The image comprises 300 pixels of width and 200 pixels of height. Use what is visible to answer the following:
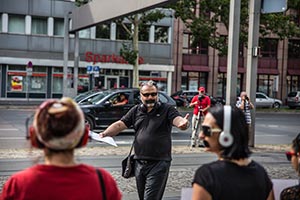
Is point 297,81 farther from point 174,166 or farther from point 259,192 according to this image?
point 259,192

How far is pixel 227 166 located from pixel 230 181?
0.08 m

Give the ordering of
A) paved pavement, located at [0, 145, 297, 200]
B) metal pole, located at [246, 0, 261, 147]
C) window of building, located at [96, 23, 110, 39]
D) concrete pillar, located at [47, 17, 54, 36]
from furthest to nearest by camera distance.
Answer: window of building, located at [96, 23, 110, 39]
concrete pillar, located at [47, 17, 54, 36]
metal pole, located at [246, 0, 261, 147]
paved pavement, located at [0, 145, 297, 200]

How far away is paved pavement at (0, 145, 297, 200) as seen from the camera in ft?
26.5

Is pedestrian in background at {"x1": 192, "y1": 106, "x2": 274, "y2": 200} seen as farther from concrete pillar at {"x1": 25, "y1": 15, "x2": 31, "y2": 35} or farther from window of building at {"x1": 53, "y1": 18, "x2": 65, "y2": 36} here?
window of building at {"x1": 53, "y1": 18, "x2": 65, "y2": 36}

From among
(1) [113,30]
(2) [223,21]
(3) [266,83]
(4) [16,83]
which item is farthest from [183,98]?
(3) [266,83]

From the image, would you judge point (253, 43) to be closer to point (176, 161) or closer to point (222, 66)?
point (176, 161)

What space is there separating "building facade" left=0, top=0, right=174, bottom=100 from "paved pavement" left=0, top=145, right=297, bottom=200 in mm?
25591

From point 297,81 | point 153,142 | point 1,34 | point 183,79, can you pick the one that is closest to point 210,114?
point 153,142

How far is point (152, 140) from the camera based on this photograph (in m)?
5.30

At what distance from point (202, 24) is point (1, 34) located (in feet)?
51.1

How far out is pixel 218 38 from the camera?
36375 mm

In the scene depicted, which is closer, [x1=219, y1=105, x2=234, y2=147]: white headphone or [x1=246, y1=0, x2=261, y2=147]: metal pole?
[x1=219, y1=105, x2=234, y2=147]: white headphone

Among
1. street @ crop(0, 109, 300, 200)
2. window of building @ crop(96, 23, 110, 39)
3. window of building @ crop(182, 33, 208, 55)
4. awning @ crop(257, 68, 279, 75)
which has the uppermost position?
window of building @ crop(96, 23, 110, 39)

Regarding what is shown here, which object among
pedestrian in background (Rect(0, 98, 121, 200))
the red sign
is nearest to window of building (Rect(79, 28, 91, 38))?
the red sign
